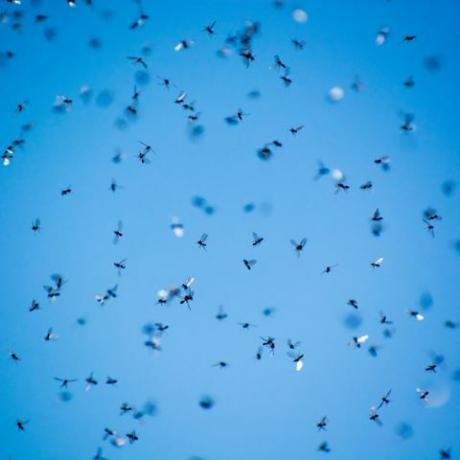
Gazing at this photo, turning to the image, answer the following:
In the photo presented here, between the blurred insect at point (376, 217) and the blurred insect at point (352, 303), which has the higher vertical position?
the blurred insect at point (376, 217)

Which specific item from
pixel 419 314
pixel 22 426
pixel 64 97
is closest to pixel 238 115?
pixel 64 97

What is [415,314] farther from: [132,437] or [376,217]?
[132,437]

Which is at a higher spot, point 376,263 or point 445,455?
point 376,263

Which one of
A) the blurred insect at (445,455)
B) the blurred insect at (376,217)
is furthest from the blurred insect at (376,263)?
the blurred insect at (445,455)

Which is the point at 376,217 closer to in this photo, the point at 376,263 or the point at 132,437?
the point at 376,263

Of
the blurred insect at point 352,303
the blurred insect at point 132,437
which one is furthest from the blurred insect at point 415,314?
the blurred insect at point 132,437

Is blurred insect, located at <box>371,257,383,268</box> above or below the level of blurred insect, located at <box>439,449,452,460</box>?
above

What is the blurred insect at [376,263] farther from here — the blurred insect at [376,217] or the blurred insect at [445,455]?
the blurred insect at [445,455]

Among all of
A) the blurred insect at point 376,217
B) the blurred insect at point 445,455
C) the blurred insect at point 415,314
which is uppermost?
the blurred insect at point 376,217

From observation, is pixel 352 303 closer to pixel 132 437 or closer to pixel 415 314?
pixel 415 314

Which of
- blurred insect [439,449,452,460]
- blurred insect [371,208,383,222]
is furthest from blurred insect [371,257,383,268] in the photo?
blurred insect [439,449,452,460]

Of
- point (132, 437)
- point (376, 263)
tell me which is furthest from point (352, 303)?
point (132, 437)

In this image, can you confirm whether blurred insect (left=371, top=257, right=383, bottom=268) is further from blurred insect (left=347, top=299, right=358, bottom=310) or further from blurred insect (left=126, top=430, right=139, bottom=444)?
blurred insect (left=126, top=430, right=139, bottom=444)
